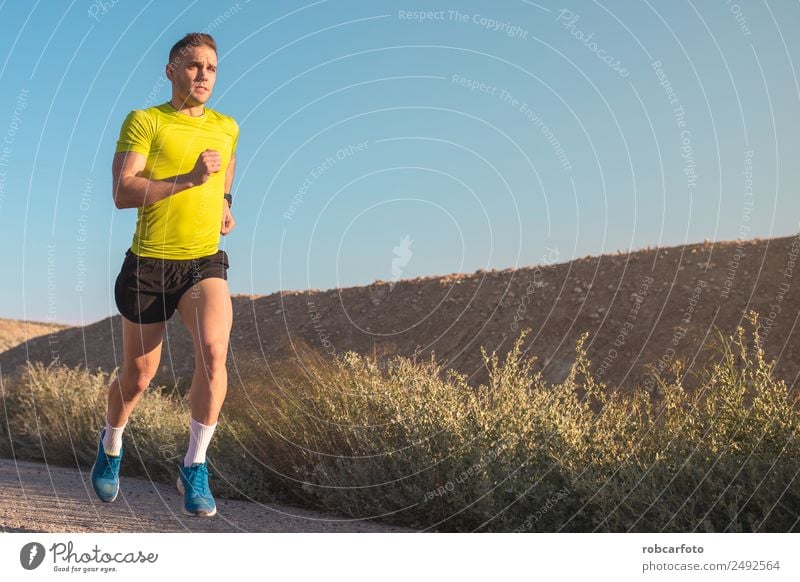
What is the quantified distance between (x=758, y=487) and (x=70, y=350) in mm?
27584

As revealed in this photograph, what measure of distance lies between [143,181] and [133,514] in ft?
7.25

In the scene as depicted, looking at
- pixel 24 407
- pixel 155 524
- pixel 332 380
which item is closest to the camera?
pixel 155 524

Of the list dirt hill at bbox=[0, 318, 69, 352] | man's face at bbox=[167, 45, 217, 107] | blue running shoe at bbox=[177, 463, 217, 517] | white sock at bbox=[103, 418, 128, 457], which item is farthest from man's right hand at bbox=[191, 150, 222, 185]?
dirt hill at bbox=[0, 318, 69, 352]

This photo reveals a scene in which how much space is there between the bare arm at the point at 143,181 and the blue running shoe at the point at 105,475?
1827 millimetres

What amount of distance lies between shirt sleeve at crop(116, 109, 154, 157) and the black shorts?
2.09ft

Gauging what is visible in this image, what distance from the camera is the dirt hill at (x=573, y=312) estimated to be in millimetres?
15383

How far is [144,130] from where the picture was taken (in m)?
4.52

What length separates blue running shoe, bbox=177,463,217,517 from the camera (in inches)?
193

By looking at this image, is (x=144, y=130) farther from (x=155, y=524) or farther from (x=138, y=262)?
(x=155, y=524)

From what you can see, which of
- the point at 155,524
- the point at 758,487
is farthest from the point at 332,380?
the point at 758,487

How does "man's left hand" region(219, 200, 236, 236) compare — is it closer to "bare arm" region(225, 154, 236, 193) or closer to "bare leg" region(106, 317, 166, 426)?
"bare arm" region(225, 154, 236, 193)

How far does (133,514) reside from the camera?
518cm

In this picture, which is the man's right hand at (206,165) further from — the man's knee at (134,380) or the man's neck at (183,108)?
the man's knee at (134,380)

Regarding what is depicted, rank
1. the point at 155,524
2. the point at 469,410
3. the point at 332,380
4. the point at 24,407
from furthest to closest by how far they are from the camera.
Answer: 1. the point at 24,407
2. the point at 332,380
3. the point at 469,410
4. the point at 155,524
